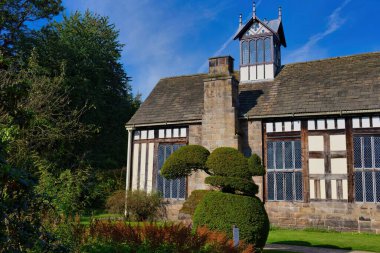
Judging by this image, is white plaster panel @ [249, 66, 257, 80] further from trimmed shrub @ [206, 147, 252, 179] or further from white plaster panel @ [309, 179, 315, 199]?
trimmed shrub @ [206, 147, 252, 179]

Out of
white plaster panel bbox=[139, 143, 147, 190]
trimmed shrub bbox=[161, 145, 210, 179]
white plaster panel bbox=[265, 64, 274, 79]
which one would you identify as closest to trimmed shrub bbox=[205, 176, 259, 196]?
trimmed shrub bbox=[161, 145, 210, 179]

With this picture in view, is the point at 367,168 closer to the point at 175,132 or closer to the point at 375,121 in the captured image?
the point at 375,121

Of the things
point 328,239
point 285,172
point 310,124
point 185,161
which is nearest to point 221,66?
point 310,124

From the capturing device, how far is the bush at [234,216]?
8.55 m

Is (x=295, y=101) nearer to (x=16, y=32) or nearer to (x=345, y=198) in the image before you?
(x=345, y=198)

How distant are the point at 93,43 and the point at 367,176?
2052 cm

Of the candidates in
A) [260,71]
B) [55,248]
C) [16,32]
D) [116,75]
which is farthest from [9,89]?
[116,75]

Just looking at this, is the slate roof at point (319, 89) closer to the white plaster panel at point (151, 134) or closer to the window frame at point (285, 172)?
the window frame at point (285, 172)

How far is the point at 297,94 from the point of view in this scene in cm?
1691

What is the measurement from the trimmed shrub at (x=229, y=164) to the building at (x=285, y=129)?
22.4ft

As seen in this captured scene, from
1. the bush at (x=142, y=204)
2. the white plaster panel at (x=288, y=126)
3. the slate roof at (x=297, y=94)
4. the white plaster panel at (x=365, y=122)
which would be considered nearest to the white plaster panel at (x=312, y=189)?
the white plaster panel at (x=288, y=126)

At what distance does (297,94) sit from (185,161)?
8961 millimetres

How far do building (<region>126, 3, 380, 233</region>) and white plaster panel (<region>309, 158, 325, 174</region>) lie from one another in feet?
0.13

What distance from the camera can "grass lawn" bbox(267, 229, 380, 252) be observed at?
1123 centimetres
